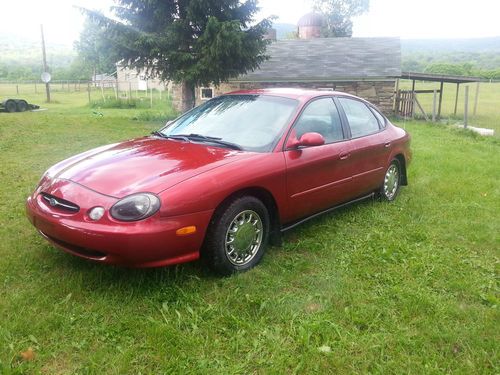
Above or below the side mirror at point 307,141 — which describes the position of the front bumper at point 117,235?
below

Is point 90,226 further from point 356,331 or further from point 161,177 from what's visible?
point 356,331

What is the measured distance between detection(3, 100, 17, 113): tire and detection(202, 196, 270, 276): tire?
18.5m

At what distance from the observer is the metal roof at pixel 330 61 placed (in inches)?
810

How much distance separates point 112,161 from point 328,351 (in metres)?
2.22

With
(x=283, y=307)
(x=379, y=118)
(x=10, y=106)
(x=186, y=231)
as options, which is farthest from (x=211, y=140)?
(x=10, y=106)

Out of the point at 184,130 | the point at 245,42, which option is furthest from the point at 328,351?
the point at 245,42

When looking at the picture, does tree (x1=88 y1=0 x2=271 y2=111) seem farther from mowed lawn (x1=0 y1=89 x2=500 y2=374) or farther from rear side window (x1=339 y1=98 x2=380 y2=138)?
mowed lawn (x1=0 y1=89 x2=500 y2=374)

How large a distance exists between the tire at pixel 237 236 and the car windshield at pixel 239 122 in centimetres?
58

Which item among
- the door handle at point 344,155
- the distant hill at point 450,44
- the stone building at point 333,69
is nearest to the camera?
the door handle at point 344,155

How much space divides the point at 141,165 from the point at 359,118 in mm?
2843

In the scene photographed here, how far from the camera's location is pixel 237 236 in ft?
12.2

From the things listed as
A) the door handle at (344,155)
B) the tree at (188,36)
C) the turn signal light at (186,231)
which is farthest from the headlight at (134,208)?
the tree at (188,36)

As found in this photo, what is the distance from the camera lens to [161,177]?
3.40 m

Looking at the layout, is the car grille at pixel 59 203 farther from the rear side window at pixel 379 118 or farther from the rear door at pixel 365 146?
the rear side window at pixel 379 118
